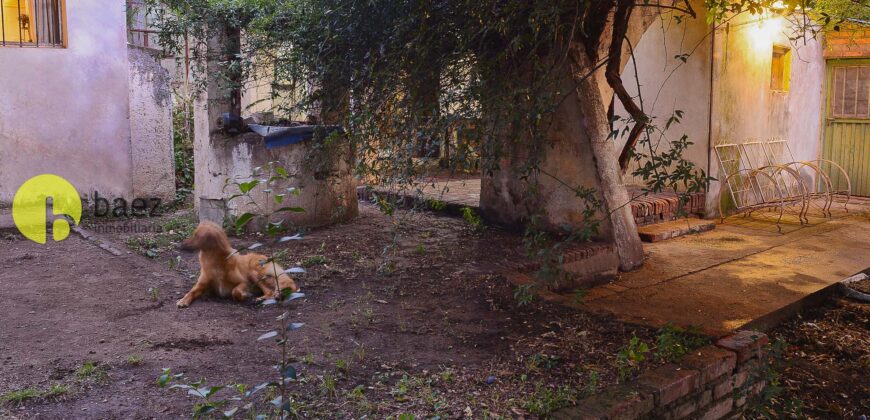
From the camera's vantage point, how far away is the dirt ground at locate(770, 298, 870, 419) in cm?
501

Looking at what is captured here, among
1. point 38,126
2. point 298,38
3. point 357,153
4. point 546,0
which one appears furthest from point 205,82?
point 546,0

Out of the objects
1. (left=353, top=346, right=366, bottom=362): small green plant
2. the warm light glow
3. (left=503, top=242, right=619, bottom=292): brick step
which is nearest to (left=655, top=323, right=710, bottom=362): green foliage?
(left=503, top=242, right=619, bottom=292): brick step

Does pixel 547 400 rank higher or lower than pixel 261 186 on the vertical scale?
lower

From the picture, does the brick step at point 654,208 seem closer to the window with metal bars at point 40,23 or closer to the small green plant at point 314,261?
the small green plant at point 314,261

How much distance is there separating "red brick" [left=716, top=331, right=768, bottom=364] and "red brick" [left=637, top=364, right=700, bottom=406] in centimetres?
52

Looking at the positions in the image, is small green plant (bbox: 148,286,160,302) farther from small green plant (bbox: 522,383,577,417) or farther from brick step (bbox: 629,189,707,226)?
brick step (bbox: 629,189,707,226)

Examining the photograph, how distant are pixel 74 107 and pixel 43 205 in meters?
1.25

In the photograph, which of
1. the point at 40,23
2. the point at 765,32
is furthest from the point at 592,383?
the point at 765,32

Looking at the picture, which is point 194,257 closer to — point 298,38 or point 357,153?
point 357,153

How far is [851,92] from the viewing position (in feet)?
41.4

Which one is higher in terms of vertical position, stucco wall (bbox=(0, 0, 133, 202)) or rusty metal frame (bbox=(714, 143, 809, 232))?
stucco wall (bbox=(0, 0, 133, 202))

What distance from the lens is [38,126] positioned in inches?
355

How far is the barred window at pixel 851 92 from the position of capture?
1240cm

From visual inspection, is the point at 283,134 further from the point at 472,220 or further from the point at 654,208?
the point at 654,208
